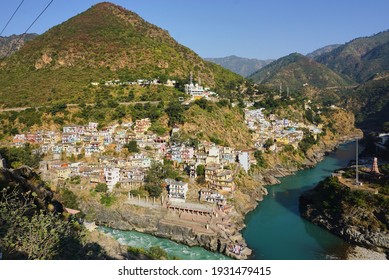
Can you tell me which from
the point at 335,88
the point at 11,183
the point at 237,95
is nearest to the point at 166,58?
the point at 237,95

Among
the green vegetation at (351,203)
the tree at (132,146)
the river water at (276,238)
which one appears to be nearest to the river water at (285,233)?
the river water at (276,238)

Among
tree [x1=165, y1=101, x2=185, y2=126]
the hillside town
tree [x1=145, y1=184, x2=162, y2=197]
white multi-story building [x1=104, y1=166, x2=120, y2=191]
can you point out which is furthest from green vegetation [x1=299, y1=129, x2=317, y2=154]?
white multi-story building [x1=104, y1=166, x2=120, y2=191]

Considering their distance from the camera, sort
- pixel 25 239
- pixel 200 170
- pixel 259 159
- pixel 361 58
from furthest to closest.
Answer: pixel 361 58, pixel 259 159, pixel 200 170, pixel 25 239

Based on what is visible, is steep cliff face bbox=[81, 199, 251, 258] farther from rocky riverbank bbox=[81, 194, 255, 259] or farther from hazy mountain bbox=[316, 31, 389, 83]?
hazy mountain bbox=[316, 31, 389, 83]

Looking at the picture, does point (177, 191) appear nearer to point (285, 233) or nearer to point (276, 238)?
point (276, 238)

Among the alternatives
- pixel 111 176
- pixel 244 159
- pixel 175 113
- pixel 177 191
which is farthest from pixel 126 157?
pixel 244 159
